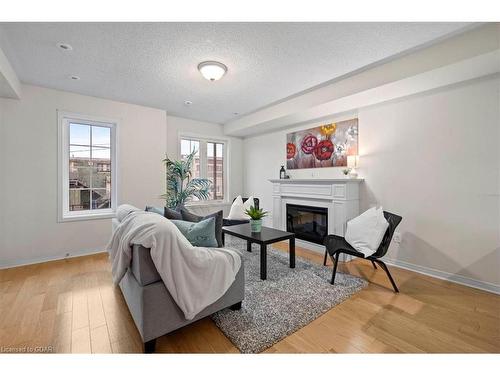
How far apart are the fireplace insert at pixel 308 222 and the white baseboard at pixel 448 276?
1.01 metres

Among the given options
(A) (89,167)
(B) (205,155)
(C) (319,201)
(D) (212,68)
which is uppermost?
(D) (212,68)

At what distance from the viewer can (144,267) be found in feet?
5.14

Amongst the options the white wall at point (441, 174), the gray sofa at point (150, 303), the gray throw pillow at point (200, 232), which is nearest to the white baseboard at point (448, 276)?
the white wall at point (441, 174)

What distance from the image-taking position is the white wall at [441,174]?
8.23 ft

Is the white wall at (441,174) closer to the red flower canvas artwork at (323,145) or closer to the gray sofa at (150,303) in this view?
the red flower canvas artwork at (323,145)

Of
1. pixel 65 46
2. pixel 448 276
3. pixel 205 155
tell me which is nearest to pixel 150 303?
pixel 65 46

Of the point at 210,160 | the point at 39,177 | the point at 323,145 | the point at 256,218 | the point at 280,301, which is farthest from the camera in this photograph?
the point at 210,160

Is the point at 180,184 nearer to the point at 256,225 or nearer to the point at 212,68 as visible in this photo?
the point at 256,225

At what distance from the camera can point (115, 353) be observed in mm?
1564

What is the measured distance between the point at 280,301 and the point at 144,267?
4.33ft

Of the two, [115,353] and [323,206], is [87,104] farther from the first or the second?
[323,206]
